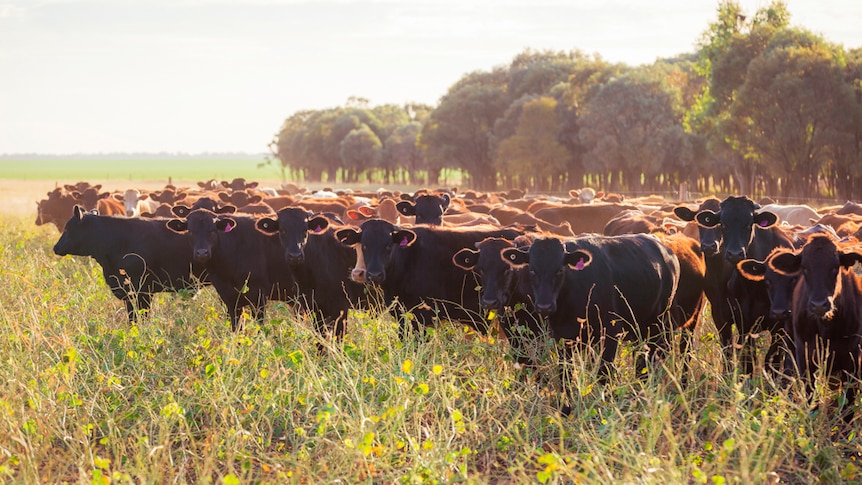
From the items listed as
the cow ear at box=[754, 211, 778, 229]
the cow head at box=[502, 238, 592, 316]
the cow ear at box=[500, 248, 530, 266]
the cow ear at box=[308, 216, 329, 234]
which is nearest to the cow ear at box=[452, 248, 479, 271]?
the cow ear at box=[500, 248, 530, 266]

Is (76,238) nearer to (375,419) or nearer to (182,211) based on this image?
(182,211)

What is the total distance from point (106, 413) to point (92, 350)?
1.35 metres

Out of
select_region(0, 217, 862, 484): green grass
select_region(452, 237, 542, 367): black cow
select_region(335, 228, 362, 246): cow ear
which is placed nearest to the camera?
select_region(0, 217, 862, 484): green grass

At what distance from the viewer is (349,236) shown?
929 centimetres

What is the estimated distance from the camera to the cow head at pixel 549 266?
23.9 feet

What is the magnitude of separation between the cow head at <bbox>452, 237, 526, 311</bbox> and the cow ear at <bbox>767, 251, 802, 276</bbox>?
6.56 ft

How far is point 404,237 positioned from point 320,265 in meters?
1.34

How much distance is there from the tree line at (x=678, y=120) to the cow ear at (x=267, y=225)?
29.8 m

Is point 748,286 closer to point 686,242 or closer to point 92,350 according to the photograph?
point 686,242

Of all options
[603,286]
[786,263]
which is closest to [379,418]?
→ [603,286]

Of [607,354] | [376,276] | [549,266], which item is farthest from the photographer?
[376,276]

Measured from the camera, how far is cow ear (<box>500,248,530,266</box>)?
7570mm

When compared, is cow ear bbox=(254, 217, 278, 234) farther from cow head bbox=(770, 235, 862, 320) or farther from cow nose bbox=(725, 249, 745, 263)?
cow head bbox=(770, 235, 862, 320)

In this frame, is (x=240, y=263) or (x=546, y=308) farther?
(x=240, y=263)
